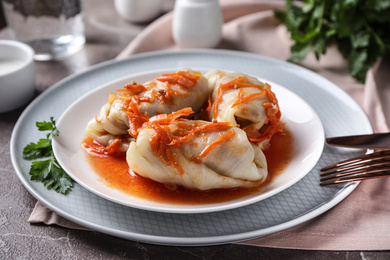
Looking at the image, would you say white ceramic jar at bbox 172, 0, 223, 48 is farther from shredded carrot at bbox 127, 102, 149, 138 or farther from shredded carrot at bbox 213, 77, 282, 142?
shredded carrot at bbox 127, 102, 149, 138

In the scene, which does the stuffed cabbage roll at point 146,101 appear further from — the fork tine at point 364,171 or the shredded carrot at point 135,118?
the fork tine at point 364,171

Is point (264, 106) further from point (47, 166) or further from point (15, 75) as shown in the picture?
point (15, 75)

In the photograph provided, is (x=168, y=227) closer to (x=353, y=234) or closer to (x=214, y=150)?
(x=214, y=150)

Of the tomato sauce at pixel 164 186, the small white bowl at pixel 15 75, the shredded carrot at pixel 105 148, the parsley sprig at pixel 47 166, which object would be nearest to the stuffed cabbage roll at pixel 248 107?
the tomato sauce at pixel 164 186

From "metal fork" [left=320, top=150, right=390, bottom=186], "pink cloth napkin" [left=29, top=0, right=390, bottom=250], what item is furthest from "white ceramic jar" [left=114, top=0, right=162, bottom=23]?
"metal fork" [left=320, top=150, right=390, bottom=186]

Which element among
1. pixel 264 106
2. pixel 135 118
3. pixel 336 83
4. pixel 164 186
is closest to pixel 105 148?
pixel 135 118
